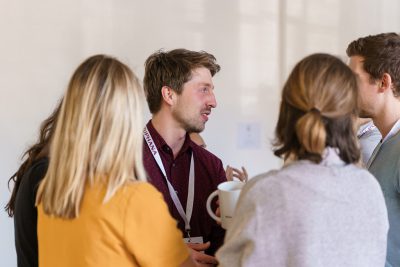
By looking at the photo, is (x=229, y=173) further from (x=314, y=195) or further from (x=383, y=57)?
(x=314, y=195)

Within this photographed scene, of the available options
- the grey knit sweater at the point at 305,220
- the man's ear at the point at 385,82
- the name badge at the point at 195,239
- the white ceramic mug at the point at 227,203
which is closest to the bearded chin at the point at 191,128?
the name badge at the point at 195,239

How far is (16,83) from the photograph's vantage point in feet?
6.76

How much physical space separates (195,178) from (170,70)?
43cm

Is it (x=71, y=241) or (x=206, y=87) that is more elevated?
(x=206, y=87)

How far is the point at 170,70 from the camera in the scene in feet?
5.49

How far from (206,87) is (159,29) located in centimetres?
75

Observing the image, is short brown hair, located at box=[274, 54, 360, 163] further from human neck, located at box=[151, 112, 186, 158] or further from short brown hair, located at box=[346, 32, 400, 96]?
human neck, located at box=[151, 112, 186, 158]

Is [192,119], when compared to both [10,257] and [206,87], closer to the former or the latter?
[206,87]

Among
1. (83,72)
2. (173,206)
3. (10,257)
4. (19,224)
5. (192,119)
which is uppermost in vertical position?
(83,72)

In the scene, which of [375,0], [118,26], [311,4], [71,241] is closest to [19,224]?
[71,241]

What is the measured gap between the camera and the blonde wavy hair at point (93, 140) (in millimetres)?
909

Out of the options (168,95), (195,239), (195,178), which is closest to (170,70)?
(168,95)

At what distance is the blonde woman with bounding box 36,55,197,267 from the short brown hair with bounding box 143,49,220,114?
27.6 inches

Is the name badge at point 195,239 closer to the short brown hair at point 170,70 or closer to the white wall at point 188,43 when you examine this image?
the short brown hair at point 170,70
